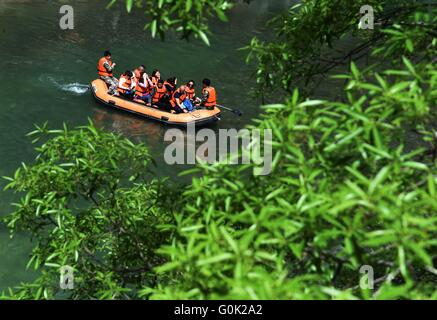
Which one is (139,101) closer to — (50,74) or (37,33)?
(50,74)

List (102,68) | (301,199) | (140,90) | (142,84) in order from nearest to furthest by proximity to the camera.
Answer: (301,199) < (142,84) < (140,90) < (102,68)

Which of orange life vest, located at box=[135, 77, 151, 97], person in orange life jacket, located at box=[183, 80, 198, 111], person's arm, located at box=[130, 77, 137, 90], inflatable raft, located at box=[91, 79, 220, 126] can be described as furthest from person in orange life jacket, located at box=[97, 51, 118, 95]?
person in orange life jacket, located at box=[183, 80, 198, 111]

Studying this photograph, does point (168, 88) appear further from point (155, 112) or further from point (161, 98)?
point (155, 112)

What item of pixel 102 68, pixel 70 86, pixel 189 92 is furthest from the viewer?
pixel 70 86

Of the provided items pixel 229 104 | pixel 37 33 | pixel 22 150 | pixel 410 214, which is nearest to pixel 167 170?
pixel 22 150

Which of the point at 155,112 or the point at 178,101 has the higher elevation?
the point at 178,101

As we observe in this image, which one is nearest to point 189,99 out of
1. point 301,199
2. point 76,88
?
point 76,88

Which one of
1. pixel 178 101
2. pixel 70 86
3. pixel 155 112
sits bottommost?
pixel 155 112

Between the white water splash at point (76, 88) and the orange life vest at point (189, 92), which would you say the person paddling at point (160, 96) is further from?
the white water splash at point (76, 88)
